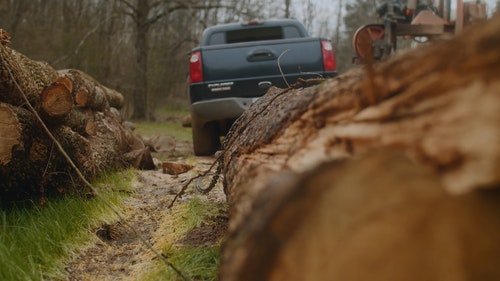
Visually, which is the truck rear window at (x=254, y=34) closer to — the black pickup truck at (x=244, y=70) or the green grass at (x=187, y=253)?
the black pickup truck at (x=244, y=70)

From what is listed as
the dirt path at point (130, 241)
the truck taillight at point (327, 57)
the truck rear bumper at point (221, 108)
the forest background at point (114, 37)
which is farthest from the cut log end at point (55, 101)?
the forest background at point (114, 37)

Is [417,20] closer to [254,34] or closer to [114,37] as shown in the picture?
[254,34]

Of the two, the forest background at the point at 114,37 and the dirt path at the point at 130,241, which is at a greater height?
the forest background at the point at 114,37

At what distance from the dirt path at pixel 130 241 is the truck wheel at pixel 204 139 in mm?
2336

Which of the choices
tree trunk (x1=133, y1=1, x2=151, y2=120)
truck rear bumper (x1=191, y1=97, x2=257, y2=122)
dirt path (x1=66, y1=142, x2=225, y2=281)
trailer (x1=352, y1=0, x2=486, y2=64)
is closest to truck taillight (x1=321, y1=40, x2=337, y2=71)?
truck rear bumper (x1=191, y1=97, x2=257, y2=122)

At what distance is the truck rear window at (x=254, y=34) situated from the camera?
7.87m

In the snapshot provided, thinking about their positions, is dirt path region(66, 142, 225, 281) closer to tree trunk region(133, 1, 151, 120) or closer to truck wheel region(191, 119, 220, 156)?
truck wheel region(191, 119, 220, 156)

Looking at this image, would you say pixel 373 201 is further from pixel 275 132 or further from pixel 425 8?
pixel 425 8

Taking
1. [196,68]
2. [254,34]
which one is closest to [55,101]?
[196,68]

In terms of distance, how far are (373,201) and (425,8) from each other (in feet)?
26.4

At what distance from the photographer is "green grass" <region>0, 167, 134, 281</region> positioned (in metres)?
2.33

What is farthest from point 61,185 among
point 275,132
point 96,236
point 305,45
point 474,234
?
point 305,45

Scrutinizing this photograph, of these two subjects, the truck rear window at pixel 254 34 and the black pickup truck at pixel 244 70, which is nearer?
the black pickup truck at pixel 244 70

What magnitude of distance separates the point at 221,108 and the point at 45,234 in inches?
153
